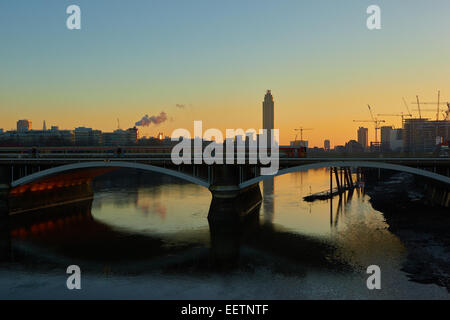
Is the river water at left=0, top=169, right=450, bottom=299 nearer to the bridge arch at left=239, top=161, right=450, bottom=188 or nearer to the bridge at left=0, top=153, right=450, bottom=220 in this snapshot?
the bridge at left=0, top=153, right=450, bottom=220

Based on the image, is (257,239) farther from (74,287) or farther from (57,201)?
(57,201)

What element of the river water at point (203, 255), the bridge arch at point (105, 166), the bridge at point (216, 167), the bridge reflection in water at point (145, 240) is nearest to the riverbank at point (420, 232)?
the river water at point (203, 255)

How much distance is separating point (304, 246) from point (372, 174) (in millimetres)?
80590

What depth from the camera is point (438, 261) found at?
30.0 meters

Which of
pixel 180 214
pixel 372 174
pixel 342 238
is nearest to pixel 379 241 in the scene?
pixel 342 238

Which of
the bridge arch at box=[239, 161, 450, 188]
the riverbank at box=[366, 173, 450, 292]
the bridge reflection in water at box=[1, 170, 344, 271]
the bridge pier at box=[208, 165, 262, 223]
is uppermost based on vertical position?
the bridge arch at box=[239, 161, 450, 188]

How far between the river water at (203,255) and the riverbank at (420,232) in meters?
1.07

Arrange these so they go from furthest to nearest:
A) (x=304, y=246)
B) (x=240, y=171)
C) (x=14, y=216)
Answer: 1. (x=14, y=216)
2. (x=240, y=171)
3. (x=304, y=246)

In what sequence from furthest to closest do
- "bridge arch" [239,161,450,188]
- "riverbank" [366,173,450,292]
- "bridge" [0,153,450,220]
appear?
"bridge" [0,153,450,220]
"bridge arch" [239,161,450,188]
"riverbank" [366,173,450,292]

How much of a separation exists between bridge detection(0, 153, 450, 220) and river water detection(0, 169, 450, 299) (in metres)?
4.48

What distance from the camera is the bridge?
139 ft

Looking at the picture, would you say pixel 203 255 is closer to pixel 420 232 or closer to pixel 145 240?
pixel 145 240

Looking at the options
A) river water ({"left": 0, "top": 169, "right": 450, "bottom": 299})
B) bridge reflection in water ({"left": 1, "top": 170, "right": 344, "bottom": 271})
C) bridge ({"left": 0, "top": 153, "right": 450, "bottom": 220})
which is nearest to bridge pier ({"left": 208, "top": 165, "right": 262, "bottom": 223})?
bridge ({"left": 0, "top": 153, "right": 450, "bottom": 220})
